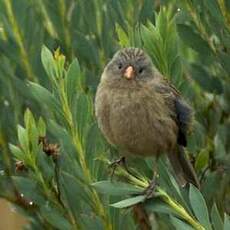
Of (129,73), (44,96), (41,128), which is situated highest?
(44,96)

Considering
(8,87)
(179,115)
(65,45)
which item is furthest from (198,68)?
(8,87)

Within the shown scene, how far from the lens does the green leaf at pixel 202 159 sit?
3.40 meters

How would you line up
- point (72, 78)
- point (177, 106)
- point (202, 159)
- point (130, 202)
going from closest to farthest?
point (130, 202)
point (72, 78)
point (202, 159)
point (177, 106)

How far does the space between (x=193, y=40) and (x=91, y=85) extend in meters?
0.48

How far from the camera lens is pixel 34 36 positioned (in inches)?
144

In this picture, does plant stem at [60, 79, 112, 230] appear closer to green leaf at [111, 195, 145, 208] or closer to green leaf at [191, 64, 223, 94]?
green leaf at [111, 195, 145, 208]

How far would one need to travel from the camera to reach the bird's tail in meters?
3.51

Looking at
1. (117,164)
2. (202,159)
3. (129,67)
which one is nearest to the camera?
(117,164)

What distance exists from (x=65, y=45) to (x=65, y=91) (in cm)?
92

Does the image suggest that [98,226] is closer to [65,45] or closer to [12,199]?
[12,199]

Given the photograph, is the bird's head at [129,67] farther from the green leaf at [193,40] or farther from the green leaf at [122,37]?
the green leaf at [193,40]

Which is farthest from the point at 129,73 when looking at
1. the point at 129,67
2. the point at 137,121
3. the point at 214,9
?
the point at 214,9

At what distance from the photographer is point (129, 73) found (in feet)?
12.2

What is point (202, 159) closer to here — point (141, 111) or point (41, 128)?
point (141, 111)
